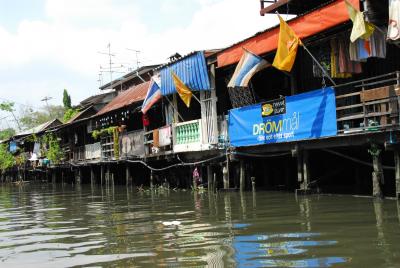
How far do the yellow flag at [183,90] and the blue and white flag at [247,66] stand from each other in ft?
11.0

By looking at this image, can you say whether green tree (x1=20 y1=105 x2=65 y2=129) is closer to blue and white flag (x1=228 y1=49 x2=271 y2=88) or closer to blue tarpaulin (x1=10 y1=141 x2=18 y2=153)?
blue tarpaulin (x1=10 y1=141 x2=18 y2=153)

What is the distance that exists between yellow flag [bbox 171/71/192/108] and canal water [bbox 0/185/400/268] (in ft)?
17.7

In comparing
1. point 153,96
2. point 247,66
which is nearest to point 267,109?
point 247,66

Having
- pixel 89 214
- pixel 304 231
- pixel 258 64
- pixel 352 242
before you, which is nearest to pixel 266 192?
pixel 258 64

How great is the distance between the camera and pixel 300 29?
13.5 meters

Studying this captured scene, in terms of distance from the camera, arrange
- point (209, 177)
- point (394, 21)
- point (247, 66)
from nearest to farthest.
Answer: point (394, 21) → point (247, 66) → point (209, 177)

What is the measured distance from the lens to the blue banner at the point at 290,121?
13.1 metres

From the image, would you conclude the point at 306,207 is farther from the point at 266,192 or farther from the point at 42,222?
the point at 42,222

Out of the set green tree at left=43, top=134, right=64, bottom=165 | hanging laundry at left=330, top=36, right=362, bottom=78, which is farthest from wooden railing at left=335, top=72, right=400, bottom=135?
green tree at left=43, top=134, right=64, bottom=165

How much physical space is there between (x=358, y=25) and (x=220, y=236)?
568 cm

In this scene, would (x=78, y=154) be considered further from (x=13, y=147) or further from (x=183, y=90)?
(x=13, y=147)

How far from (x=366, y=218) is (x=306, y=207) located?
2.36 metres

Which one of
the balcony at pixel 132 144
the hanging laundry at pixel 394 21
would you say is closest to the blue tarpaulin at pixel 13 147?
the balcony at pixel 132 144

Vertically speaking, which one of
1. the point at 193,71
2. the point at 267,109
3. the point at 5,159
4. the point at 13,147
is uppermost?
the point at 193,71
